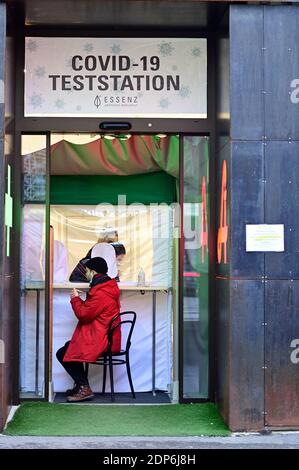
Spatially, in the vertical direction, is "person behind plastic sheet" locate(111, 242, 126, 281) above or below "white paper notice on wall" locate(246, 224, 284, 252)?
below

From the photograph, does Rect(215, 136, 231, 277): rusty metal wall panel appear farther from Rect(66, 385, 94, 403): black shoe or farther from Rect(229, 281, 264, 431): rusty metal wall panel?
Rect(66, 385, 94, 403): black shoe

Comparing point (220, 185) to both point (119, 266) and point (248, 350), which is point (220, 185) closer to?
point (248, 350)

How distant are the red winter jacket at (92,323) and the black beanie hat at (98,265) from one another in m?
0.19

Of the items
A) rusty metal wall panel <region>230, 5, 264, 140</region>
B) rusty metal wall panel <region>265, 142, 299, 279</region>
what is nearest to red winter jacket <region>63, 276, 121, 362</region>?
rusty metal wall panel <region>265, 142, 299, 279</region>

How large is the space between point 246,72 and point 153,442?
3.39 meters

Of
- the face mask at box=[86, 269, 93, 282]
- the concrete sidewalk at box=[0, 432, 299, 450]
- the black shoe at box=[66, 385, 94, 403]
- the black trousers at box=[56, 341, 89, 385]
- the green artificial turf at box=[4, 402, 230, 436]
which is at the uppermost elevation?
the face mask at box=[86, 269, 93, 282]

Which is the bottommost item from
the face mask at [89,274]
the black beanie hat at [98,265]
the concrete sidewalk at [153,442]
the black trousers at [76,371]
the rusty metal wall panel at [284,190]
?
the concrete sidewalk at [153,442]

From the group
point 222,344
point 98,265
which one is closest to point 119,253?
point 98,265

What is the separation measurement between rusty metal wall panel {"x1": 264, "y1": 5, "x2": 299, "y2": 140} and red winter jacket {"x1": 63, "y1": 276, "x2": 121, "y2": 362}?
2.56 m

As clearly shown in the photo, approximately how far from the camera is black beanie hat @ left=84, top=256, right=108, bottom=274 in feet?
28.1

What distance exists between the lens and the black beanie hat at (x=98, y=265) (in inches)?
337

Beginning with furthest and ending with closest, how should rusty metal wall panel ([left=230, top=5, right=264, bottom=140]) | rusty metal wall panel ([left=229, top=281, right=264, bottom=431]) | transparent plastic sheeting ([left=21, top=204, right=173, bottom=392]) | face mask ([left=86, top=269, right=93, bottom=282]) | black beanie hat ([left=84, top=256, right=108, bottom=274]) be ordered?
face mask ([left=86, top=269, right=93, bottom=282]) < black beanie hat ([left=84, top=256, right=108, bottom=274]) < transparent plastic sheeting ([left=21, top=204, right=173, bottom=392]) < rusty metal wall panel ([left=230, top=5, right=264, bottom=140]) < rusty metal wall panel ([left=229, top=281, right=264, bottom=431])

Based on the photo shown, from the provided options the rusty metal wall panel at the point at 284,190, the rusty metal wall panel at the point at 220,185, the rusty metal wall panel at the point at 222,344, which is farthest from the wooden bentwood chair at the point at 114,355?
the rusty metal wall panel at the point at 284,190

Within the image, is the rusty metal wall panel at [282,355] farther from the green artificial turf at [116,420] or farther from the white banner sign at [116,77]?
the white banner sign at [116,77]
